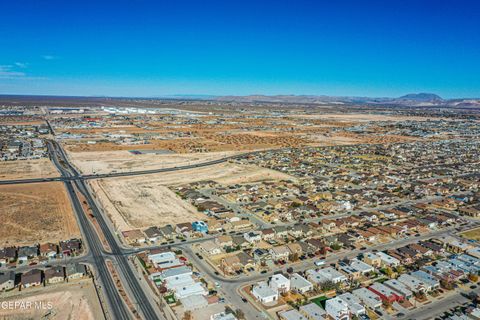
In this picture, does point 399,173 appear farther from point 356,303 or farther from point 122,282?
point 122,282

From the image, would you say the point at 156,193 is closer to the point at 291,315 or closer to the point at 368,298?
the point at 291,315

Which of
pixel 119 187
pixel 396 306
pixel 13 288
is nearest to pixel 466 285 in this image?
pixel 396 306

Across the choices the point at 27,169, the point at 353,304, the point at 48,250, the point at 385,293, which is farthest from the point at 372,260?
the point at 27,169

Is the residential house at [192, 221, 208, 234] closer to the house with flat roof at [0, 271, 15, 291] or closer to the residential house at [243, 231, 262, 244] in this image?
the residential house at [243, 231, 262, 244]

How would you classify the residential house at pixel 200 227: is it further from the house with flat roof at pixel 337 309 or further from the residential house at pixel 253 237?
the house with flat roof at pixel 337 309

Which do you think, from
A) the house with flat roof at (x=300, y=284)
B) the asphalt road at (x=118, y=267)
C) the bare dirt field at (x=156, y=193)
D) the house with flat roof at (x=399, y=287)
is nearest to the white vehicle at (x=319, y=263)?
the house with flat roof at (x=300, y=284)
